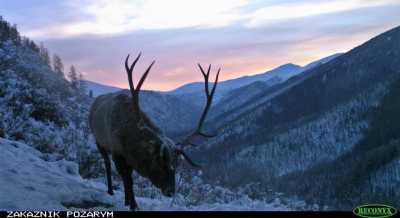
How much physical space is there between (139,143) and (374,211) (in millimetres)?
5948

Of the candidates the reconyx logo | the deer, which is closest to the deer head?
the deer

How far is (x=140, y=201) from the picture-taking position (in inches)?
552

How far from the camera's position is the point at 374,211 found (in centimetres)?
743

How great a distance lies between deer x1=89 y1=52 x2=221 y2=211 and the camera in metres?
11.7

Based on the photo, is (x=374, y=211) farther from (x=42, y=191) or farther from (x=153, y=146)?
(x=42, y=191)

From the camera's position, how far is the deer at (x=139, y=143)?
1168 centimetres

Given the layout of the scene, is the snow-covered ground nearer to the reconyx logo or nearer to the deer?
the deer

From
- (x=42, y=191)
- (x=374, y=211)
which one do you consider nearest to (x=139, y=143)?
(x=42, y=191)

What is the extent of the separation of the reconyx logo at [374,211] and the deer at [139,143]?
489cm

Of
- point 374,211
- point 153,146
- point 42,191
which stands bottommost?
point 42,191

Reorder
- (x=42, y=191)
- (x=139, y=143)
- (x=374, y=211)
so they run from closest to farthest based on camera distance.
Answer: (x=374, y=211) < (x=42, y=191) < (x=139, y=143)

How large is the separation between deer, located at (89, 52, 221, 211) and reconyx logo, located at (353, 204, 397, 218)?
489 cm

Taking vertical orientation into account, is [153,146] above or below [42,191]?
above

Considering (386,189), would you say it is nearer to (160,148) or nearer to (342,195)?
(342,195)
